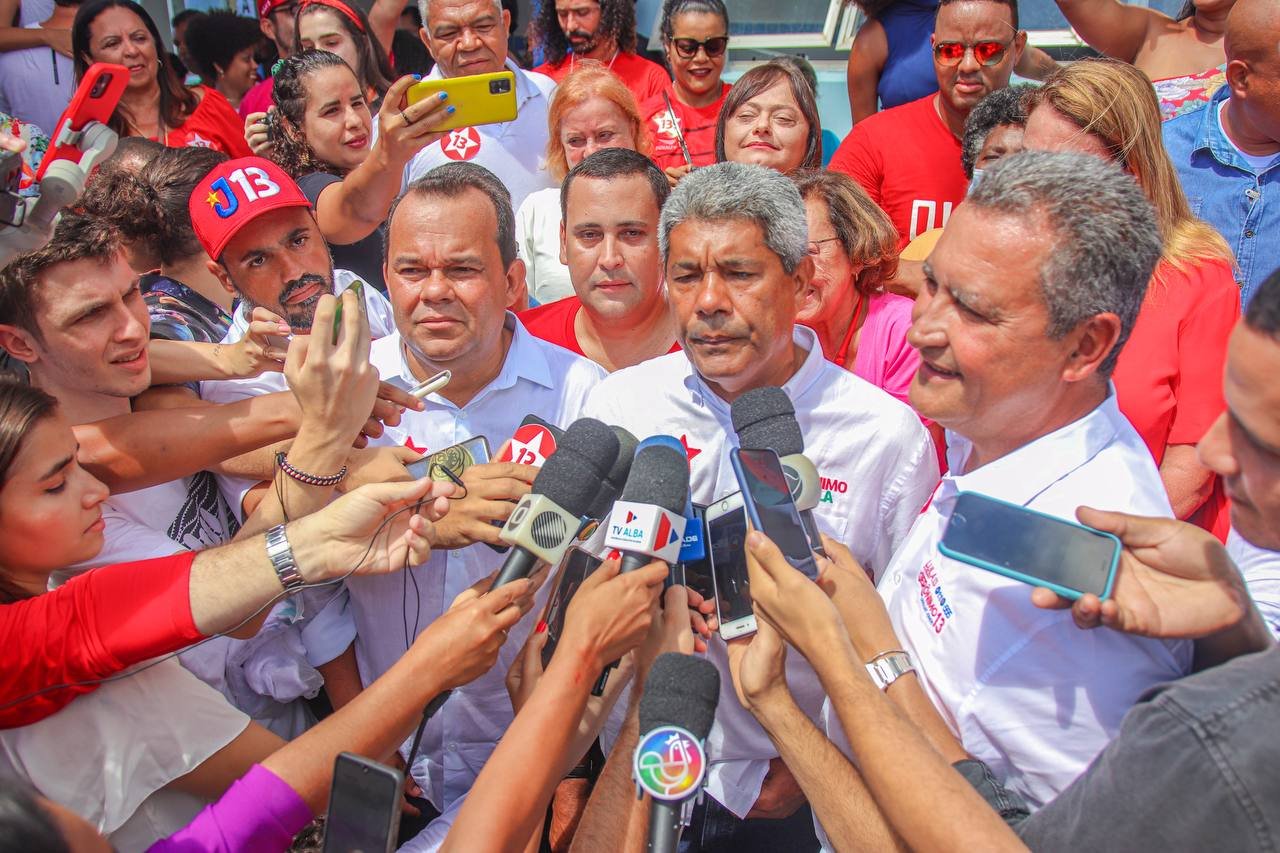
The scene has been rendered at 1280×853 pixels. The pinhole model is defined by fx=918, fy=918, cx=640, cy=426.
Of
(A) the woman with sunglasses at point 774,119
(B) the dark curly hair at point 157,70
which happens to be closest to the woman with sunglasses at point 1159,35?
(A) the woman with sunglasses at point 774,119

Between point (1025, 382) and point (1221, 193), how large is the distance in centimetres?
213

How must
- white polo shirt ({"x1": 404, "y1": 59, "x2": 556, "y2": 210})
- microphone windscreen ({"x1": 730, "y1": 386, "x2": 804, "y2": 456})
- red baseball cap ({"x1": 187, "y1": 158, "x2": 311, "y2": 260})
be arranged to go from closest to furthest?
microphone windscreen ({"x1": 730, "y1": 386, "x2": 804, "y2": 456}) < red baseball cap ({"x1": 187, "y1": 158, "x2": 311, "y2": 260}) < white polo shirt ({"x1": 404, "y1": 59, "x2": 556, "y2": 210})

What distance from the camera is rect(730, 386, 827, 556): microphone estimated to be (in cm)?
210

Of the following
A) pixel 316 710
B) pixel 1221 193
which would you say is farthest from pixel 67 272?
pixel 1221 193

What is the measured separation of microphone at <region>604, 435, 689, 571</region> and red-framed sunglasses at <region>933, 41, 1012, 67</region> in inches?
121

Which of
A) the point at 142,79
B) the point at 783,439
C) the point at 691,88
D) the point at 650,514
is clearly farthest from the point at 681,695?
the point at 142,79

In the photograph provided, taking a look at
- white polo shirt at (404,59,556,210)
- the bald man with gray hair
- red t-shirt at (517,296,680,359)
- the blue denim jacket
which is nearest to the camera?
the bald man with gray hair

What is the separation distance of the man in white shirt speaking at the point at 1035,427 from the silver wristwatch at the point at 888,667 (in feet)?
0.32

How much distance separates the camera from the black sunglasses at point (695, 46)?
17.3ft

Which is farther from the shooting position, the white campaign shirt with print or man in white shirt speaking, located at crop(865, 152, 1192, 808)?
the white campaign shirt with print

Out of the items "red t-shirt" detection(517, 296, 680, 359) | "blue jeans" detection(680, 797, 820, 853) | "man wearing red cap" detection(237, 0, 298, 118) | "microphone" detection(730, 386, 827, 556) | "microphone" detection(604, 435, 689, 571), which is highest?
"man wearing red cap" detection(237, 0, 298, 118)

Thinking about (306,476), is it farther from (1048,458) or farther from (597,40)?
(597,40)

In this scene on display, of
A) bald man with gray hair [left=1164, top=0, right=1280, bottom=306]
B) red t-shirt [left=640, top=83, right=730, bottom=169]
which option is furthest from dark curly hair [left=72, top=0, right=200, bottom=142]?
bald man with gray hair [left=1164, top=0, right=1280, bottom=306]

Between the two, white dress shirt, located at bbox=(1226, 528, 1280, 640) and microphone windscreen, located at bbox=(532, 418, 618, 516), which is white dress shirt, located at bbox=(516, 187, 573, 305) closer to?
microphone windscreen, located at bbox=(532, 418, 618, 516)
